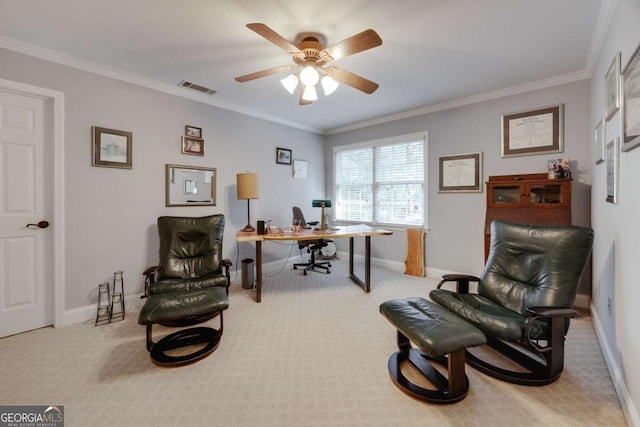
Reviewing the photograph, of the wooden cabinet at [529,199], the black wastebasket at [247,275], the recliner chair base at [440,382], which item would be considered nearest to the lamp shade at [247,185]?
the black wastebasket at [247,275]

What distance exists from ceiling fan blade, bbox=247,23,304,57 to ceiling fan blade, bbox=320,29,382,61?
218 millimetres

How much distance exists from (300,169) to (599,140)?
3.87 meters

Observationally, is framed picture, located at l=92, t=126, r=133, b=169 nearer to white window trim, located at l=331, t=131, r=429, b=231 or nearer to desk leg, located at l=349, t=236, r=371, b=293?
desk leg, located at l=349, t=236, r=371, b=293

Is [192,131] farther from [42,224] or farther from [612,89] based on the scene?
[612,89]

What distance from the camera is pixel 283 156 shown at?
4.67m

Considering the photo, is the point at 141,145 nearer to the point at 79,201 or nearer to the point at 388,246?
the point at 79,201

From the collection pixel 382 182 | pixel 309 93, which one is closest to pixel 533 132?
pixel 382 182

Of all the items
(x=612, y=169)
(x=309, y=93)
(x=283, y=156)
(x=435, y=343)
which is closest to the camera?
(x=435, y=343)

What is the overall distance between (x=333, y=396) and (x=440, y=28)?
9.31 feet

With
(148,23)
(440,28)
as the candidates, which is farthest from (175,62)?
(440,28)

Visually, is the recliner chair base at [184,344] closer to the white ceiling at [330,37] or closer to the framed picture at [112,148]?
the framed picture at [112,148]

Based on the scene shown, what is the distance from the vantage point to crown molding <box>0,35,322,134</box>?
2.35 meters

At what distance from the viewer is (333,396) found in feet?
5.60

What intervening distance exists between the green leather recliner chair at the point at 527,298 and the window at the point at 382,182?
207 cm
